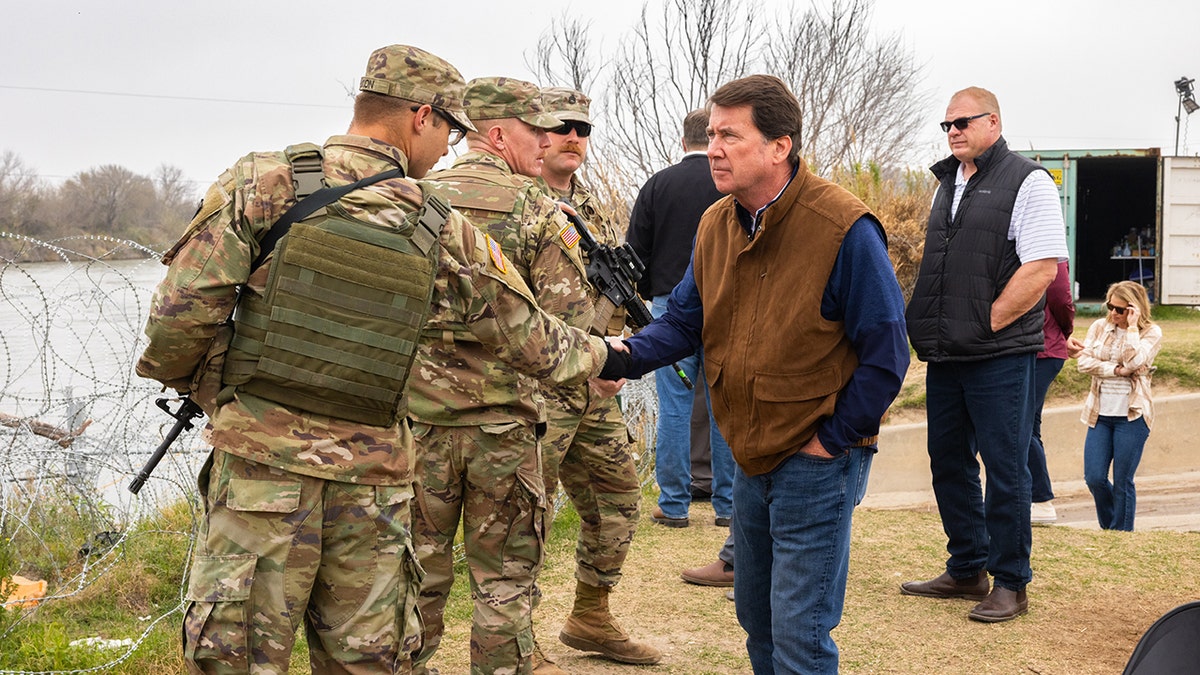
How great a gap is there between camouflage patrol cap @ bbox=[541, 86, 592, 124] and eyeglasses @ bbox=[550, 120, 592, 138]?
0.05ft

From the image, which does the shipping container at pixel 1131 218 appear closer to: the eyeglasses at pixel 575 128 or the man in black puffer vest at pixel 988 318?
the man in black puffer vest at pixel 988 318

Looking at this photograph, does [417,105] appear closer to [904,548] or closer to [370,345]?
[370,345]

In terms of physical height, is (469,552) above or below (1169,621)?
below

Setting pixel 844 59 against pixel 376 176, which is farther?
pixel 844 59

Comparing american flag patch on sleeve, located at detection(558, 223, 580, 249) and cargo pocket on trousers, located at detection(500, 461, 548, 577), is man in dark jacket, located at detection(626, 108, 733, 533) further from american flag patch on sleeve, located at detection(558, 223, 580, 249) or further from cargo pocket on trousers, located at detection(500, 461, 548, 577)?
cargo pocket on trousers, located at detection(500, 461, 548, 577)

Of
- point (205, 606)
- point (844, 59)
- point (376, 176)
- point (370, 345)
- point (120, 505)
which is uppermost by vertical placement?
point (844, 59)

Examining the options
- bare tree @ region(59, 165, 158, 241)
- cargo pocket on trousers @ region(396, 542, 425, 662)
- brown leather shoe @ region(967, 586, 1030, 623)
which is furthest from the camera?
bare tree @ region(59, 165, 158, 241)

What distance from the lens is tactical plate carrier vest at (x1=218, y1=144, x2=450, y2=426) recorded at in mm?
2592

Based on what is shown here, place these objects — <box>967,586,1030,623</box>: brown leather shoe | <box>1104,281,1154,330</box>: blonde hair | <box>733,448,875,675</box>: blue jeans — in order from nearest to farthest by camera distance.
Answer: <box>733,448,875,675</box>: blue jeans
<box>967,586,1030,623</box>: brown leather shoe
<box>1104,281,1154,330</box>: blonde hair

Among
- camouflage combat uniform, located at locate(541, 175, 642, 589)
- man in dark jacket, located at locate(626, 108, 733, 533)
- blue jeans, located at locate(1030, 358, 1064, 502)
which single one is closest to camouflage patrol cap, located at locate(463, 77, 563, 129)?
camouflage combat uniform, located at locate(541, 175, 642, 589)

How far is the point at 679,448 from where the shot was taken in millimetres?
6332

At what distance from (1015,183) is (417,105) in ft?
9.59

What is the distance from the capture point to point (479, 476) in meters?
3.49

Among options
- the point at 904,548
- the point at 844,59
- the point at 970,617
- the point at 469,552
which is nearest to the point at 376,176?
the point at 469,552
